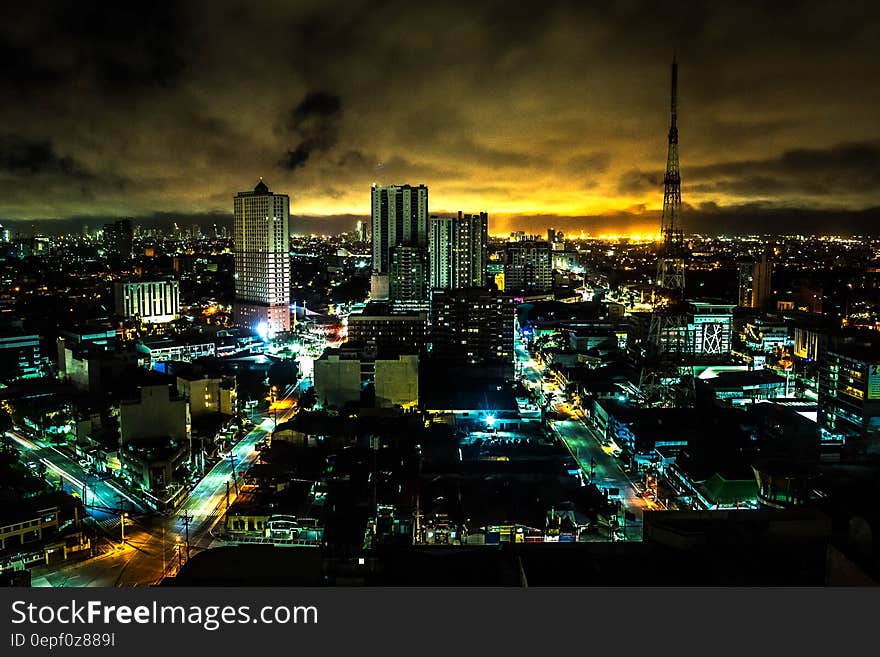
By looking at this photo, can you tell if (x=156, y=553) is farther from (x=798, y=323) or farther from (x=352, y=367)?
(x=798, y=323)

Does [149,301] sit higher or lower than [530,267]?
lower

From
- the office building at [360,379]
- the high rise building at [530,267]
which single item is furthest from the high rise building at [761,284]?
the office building at [360,379]

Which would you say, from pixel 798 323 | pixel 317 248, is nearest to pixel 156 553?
pixel 798 323

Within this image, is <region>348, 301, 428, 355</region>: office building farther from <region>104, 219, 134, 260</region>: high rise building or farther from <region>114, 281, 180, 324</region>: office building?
<region>104, 219, 134, 260</region>: high rise building

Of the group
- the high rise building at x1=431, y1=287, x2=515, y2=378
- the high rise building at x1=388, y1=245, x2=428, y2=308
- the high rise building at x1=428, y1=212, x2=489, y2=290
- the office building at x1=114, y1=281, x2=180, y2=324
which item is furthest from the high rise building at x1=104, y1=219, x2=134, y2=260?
the high rise building at x1=431, y1=287, x2=515, y2=378

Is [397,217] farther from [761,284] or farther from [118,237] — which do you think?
[118,237]

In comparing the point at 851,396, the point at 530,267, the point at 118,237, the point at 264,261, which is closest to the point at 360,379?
the point at 851,396

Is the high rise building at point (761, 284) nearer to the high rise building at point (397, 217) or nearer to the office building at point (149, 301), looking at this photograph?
the high rise building at point (397, 217)
